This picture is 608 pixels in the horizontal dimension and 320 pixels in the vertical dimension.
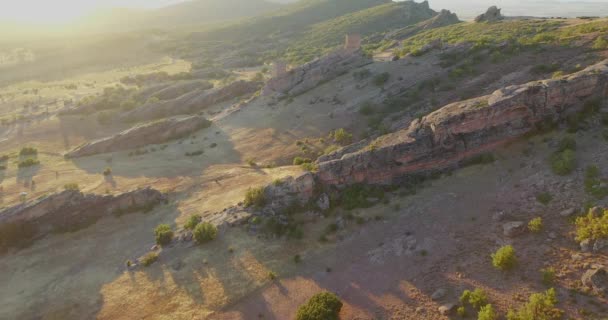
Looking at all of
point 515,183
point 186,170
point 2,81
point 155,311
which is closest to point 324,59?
point 186,170

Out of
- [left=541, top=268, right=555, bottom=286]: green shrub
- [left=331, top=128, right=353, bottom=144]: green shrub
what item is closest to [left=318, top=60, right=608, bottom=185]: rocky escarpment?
[left=541, top=268, right=555, bottom=286]: green shrub

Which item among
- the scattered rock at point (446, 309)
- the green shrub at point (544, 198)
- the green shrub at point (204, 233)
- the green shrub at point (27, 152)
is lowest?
the scattered rock at point (446, 309)

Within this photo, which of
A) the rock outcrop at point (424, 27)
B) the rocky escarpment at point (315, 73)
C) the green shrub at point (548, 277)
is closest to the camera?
the green shrub at point (548, 277)

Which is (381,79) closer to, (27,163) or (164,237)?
(164,237)

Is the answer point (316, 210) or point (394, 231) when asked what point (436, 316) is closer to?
point (394, 231)

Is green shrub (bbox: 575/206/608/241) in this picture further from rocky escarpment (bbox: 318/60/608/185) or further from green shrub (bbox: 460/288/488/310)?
rocky escarpment (bbox: 318/60/608/185)

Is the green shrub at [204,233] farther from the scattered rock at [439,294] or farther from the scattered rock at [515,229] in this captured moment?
the scattered rock at [515,229]

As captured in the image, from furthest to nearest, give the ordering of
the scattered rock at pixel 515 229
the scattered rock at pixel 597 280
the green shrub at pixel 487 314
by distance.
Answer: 1. the scattered rock at pixel 515 229
2. the scattered rock at pixel 597 280
3. the green shrub at pixel 487 314

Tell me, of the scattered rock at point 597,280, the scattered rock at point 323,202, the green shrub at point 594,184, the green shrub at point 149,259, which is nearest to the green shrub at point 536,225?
the scattered rock at point 597,280

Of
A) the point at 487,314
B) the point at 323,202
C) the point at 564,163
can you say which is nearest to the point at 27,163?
the point at 323,202
